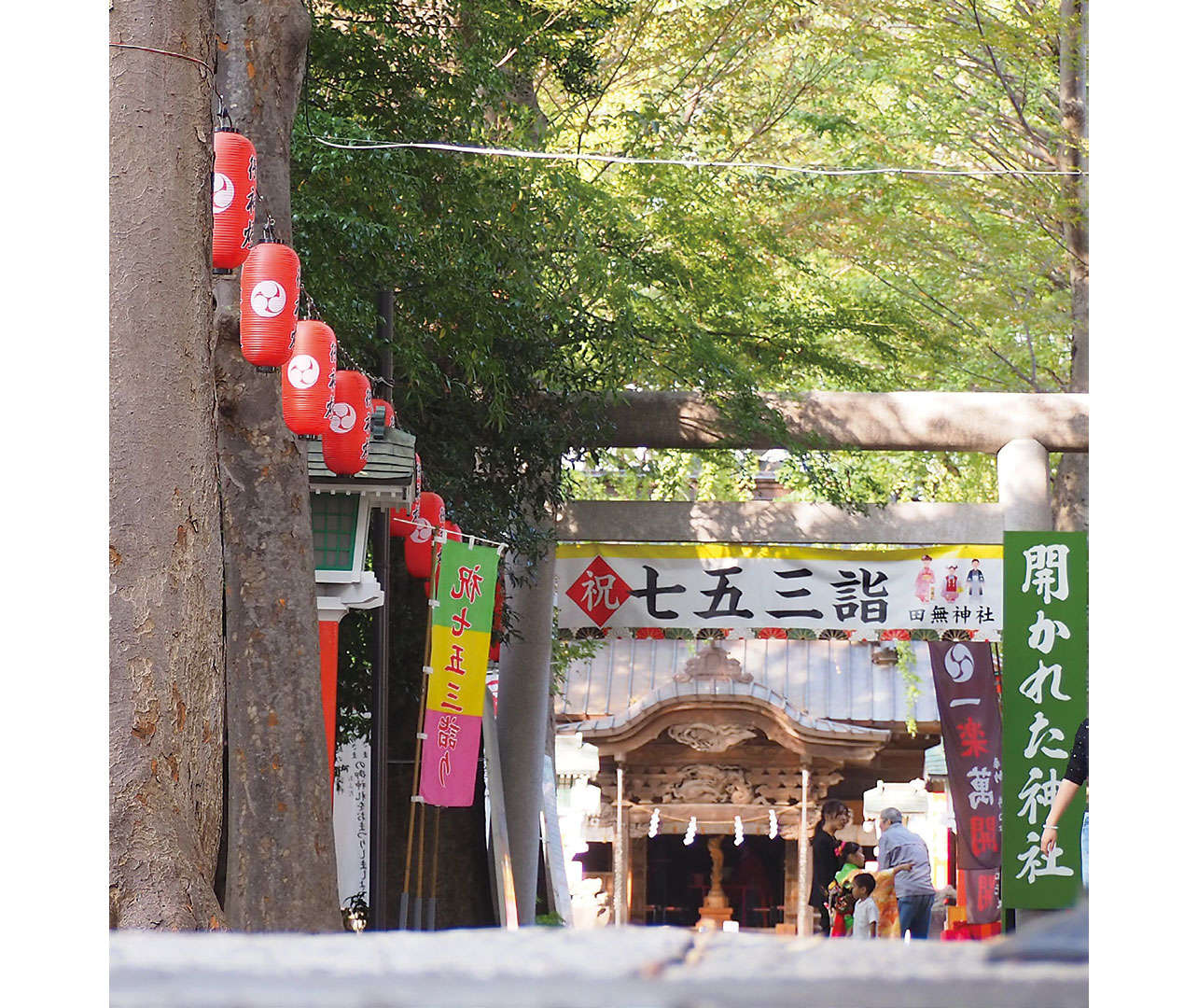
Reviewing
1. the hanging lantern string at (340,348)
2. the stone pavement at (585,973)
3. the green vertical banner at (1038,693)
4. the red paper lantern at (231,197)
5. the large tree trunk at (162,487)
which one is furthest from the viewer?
the green vertical banner at (1038,693)

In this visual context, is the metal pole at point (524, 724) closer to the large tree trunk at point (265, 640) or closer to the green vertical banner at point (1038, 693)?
the green vertical banner at point (1038, 693)

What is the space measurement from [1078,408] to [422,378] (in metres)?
4.92

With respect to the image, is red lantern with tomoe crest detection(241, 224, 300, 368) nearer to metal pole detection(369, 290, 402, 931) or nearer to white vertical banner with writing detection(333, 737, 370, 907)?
metal pole detection(369, 290, 402, 931)

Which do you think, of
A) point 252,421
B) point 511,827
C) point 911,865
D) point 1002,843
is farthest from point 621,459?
point 252,421

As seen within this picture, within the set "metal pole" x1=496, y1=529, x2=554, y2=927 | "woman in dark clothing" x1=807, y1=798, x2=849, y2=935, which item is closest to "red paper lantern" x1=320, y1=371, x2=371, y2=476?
"metal pole" x1=496, y1=529, x2=554, y2=927

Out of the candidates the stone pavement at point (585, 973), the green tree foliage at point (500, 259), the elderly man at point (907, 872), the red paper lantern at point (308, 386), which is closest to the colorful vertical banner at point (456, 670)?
the green tree foliage at point (500, 259)

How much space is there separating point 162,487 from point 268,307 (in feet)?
5.06

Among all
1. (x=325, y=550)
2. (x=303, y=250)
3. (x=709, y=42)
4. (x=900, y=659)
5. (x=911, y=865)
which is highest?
(x=709, y=42)

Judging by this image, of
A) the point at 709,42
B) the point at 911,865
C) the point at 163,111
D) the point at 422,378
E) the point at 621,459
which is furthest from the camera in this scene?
the point at 621,459

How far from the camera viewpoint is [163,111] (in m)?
3.37

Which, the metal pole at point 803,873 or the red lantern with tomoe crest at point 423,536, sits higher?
the red lantern with tomoe crest at point 423,536

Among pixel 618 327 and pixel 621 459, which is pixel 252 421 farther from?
pixel 621 459

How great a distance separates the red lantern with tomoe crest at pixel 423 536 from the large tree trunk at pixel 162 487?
449 cm

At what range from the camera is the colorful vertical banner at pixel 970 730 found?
994cm
